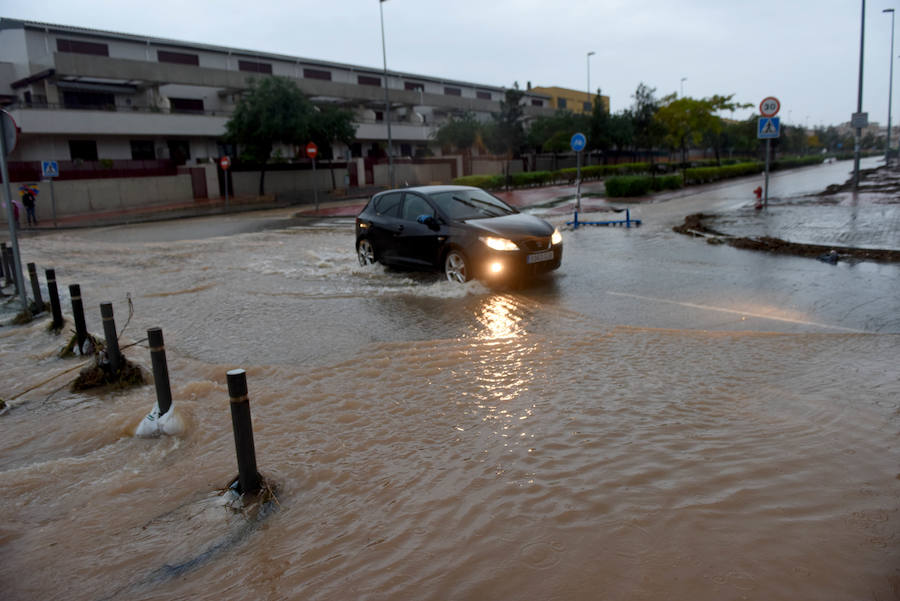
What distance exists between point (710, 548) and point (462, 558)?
1.16 metres

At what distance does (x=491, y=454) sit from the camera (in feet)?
13.8

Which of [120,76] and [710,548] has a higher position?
[120,76]

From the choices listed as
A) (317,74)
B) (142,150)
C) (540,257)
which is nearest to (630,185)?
(540,257)

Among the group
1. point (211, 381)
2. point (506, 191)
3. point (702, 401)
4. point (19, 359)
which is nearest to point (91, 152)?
point (506, 191)

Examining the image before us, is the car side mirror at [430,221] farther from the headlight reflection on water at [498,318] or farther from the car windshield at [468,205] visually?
the headlight reflection on water at [498,318]

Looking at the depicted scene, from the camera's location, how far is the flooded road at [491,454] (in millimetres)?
3039

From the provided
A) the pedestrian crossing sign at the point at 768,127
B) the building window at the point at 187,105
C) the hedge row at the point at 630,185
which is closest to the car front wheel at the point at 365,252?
the pedestrian crossing sign at the point at 768,127

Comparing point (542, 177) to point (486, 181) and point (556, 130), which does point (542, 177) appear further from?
point (556, 130)

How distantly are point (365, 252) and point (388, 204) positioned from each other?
3.51ft

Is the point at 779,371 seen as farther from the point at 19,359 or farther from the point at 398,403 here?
the point at 19,359

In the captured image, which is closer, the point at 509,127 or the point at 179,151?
the point at 179,151

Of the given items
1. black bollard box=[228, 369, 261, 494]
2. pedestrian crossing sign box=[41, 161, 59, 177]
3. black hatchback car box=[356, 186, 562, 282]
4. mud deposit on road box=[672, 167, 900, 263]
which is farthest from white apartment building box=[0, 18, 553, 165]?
black bollard box=[228, 369, 261, 494]

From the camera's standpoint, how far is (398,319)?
8.12 metres

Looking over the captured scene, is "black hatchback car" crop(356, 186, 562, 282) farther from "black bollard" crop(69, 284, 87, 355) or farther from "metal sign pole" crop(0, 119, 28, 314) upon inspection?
"metal sign pole" crop(0, 119, 28, 314)
